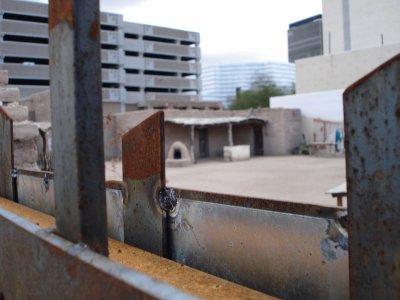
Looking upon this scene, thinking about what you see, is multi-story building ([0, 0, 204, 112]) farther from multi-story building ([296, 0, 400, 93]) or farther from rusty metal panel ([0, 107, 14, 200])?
rusty metal panel ([0, 107, 14, 200])

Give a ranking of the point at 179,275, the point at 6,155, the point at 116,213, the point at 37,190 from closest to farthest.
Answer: the point at 179,275, the point at 116,213, the point at 37,190, the point at 6,155

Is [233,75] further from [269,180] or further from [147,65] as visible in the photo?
[269,180]

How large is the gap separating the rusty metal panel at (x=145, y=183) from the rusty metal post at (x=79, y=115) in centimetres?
56

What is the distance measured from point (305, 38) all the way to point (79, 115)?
66456mm

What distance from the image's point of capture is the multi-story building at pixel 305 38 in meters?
59.6

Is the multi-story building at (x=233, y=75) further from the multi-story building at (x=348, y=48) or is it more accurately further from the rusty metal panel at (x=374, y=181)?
the rusty metal panel at (x=374, y=181)

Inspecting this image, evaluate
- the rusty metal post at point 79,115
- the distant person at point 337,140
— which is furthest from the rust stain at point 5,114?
the distant person at point 337,140

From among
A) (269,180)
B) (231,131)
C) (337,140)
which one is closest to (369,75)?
(269,180)

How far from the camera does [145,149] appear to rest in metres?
2.11

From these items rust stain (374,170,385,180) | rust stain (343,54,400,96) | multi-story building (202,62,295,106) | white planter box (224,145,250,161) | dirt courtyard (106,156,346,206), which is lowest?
dirt courtyard (106,156,346,206)

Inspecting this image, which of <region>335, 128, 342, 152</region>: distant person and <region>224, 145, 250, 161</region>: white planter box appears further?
<region>335, 128, 342, 152</region>: distant person

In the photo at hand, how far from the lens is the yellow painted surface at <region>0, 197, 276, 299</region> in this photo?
1686 millimetres

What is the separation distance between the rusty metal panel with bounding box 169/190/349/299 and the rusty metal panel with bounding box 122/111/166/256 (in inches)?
3.5

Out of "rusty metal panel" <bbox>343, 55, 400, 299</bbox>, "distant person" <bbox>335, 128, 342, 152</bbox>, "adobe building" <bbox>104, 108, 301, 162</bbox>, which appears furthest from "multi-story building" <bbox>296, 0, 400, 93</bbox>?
"rusty metal panel" <bbox>343, 55, 400, 299</bbox>
